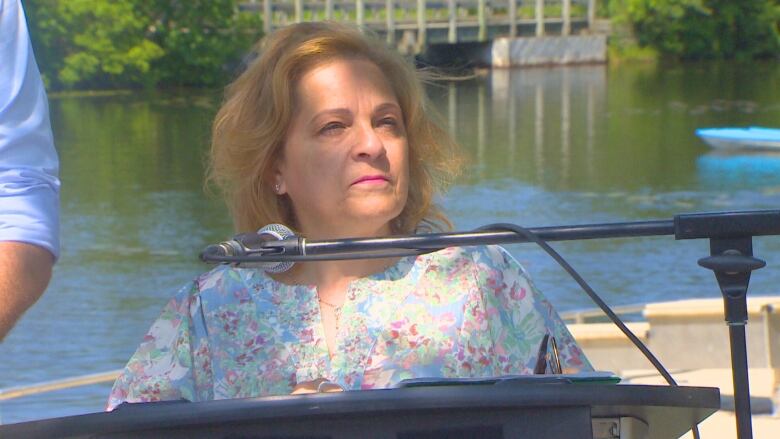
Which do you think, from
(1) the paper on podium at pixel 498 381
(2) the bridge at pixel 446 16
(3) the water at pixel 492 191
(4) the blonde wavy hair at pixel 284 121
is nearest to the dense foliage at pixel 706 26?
(2) the bridge at pixel 446 16

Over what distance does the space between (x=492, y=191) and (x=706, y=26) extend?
28.5 m

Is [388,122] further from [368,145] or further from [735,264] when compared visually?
[735,264]

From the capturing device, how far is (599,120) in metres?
30.2

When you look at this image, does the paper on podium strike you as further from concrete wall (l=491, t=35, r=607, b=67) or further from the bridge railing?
concrete wall (l=491, t=35, r=607, b=67)

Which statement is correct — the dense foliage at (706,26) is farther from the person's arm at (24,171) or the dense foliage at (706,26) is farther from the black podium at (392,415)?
the black podium at (392,415)

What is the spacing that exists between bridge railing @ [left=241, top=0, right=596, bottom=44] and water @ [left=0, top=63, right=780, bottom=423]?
4368 millimetres

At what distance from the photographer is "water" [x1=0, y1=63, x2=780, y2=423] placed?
11734 millimetres

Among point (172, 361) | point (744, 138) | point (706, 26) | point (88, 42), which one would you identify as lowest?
point (706, 26)

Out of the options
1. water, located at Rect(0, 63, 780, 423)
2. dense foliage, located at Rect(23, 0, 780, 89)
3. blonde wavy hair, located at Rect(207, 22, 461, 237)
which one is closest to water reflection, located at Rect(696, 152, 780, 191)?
water, located at Rect(0, 63, 780, 423)

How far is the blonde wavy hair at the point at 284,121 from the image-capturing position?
7.13 feet

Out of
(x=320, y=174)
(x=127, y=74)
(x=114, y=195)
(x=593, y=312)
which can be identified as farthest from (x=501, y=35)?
(x=320, y=174)

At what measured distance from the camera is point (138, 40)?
124 ft

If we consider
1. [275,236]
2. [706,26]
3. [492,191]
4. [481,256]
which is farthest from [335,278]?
[706,26]

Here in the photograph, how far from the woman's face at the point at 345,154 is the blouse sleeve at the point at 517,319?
0.18 m
